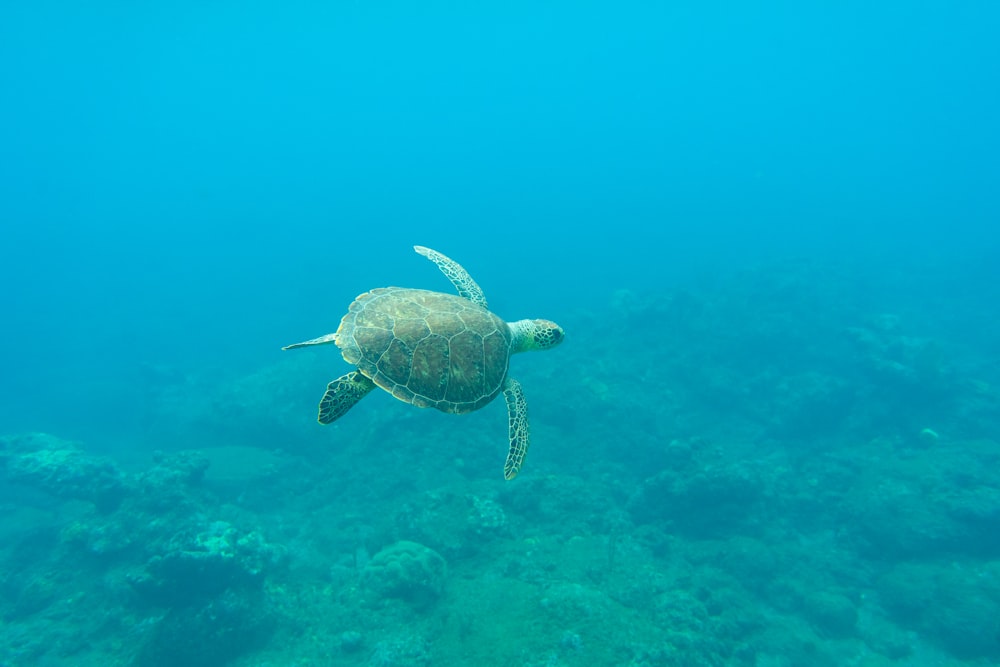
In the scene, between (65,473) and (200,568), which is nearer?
(200,568)

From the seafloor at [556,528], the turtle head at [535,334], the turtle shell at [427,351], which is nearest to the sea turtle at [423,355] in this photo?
the turtle shell at [427,351]

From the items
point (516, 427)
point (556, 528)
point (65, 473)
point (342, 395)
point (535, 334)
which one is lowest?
point (65, 473)

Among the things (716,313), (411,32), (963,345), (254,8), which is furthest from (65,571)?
(411,32)

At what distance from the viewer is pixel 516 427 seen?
598 cm

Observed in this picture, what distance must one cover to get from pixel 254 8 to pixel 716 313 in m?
78.4

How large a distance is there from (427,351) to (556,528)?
6.60 meters

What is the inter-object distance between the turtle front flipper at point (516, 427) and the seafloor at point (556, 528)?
132 inches

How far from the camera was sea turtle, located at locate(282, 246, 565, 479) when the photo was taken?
5156 mm

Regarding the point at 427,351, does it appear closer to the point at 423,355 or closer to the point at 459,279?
the point at 423,355

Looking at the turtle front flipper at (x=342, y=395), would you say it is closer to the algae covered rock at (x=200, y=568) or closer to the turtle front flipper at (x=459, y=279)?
the turtle front flipper at (x=459, y=279)

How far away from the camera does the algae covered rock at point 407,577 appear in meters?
8.10

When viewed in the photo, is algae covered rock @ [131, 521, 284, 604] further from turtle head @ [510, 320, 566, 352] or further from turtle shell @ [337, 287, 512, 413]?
turtle head @ [510, 320, 566, 352]

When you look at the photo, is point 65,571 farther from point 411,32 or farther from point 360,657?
point 411,32

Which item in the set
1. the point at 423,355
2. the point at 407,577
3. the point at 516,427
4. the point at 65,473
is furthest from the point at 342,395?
the point at 65,473
